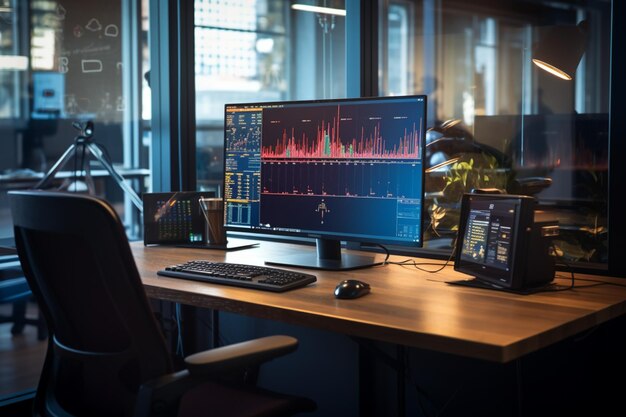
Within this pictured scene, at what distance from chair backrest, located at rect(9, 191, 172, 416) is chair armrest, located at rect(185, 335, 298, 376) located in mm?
83

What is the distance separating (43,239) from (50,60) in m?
1.71

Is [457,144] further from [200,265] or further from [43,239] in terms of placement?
[43,239]

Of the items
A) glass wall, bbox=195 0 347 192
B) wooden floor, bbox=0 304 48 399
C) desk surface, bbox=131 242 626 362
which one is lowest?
wooden floor, bbox=0 304 48 399

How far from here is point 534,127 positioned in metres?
3.31

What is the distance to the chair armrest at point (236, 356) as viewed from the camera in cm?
156

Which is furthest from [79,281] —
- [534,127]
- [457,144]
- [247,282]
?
[534,127]

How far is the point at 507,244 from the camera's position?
2014mm

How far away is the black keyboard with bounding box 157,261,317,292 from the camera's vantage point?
6.87 ft

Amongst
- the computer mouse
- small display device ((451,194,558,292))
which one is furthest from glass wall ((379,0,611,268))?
the computer mouse

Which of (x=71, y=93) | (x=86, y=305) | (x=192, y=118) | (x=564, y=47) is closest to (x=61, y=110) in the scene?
(x=71, y=93)

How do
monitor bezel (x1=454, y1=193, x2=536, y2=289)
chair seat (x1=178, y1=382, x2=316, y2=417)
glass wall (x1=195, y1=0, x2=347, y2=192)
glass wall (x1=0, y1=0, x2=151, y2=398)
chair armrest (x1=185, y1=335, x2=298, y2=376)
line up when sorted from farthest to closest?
glass wall (x1=195, y1=0, x2=347, y2=192) < glass wall (x1=0, y1=0, x2=151, y2=398) < monitor bezel (x1=454, y1=193, x2=536, y2=289) < chair seat (x1=178, y1=382, x2=316, y2=417) < chair armrest (x1=185, y1=335, x2=298, y2=376)

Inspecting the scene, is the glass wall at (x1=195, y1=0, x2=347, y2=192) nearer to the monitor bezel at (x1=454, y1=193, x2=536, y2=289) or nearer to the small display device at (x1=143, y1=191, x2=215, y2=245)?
the small display device at (x1=143, y1=191, x2=215, y2=245)

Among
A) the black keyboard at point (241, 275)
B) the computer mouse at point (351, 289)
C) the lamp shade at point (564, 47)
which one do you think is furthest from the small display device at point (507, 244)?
the lamp shade at point (564, 47)

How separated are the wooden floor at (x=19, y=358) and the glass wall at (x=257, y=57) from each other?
0.93 m
